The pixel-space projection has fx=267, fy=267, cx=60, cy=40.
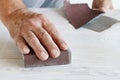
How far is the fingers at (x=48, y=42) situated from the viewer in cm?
67

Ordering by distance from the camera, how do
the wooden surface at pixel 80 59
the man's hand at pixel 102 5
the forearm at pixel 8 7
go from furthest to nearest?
the man's hand at pixel 102 5
the forearm at pixel 8 7
the wooden surface at pixel 80 59

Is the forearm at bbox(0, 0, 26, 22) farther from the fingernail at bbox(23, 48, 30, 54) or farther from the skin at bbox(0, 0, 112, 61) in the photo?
the fingernail at bbox(23, 48, 30, 54)

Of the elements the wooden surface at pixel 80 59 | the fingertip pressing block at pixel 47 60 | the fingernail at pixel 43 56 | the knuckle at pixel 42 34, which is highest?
the knuckle at pixel 42 34

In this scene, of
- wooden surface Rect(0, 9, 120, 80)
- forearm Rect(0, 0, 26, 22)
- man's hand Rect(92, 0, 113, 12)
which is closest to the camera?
wooden surface Rect(0, 9, 120, 80)

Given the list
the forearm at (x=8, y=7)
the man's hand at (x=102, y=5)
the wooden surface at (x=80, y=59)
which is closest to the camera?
the wooden surface at (x=80, y=59)

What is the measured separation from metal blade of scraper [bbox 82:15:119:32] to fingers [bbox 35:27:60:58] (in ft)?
0.82

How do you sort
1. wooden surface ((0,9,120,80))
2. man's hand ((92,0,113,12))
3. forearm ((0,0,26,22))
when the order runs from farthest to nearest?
man's hand ((92,0,113,12)) < forearm ((0,0,26,22)) < wooden surface ((0,9,120,80))

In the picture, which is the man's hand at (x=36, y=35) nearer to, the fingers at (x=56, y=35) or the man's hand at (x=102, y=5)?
the fingers at (x=56, y=35)

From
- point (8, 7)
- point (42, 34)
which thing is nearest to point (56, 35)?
point (42, 34)

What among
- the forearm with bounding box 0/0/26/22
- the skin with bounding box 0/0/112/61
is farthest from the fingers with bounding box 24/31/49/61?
the forearm with bounding box 0/0/26/22

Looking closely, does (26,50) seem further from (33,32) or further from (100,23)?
(100,23)

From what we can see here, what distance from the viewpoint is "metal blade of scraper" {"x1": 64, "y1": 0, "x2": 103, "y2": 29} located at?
94 centimetres

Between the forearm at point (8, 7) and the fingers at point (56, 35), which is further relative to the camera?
the forearm at point (8, 7)

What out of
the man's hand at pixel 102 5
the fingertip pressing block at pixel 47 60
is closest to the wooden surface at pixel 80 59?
the fingertip pressing block at pixel 47 60
